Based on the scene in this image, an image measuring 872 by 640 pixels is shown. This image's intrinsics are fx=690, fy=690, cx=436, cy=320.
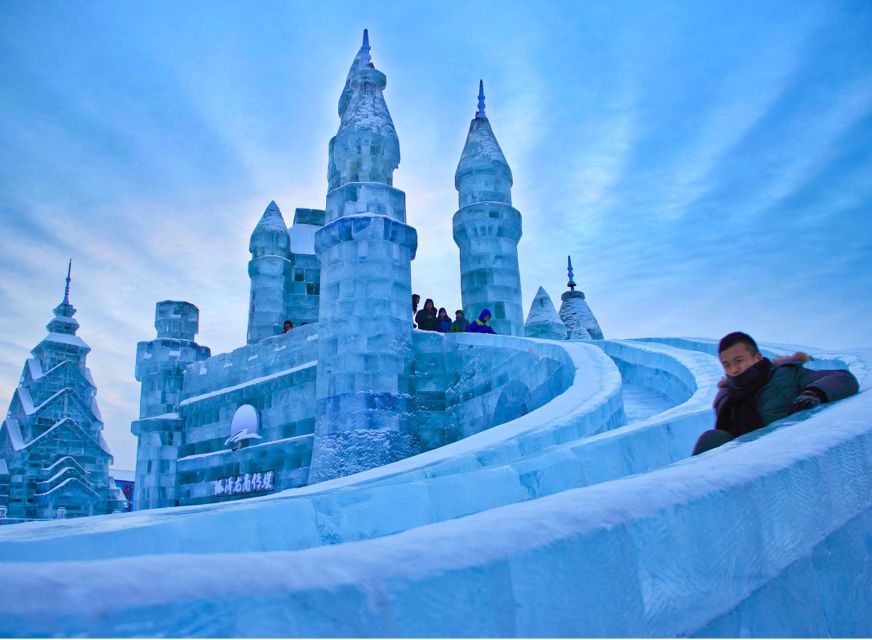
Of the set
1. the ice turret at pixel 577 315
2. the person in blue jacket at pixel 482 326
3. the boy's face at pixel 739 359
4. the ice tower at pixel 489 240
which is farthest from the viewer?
the ice turret at pixel 577 315

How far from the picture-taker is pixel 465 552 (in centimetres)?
129

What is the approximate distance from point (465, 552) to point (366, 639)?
0.28 metres

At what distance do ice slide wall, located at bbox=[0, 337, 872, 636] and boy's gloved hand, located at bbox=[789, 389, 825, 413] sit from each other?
0.16 m

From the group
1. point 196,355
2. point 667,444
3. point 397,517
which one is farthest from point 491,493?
point 196,355

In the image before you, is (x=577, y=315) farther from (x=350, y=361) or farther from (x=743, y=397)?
(x=743, y=397)

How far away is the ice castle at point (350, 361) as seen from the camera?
10.8 meters

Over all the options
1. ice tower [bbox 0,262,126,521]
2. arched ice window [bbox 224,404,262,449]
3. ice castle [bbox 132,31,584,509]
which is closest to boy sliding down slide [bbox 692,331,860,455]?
ice castle [bbox 132,31,584,509]

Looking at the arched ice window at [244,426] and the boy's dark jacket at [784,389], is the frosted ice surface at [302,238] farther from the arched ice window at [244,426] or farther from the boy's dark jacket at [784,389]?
→ the boy's dark jacket at [784,389]

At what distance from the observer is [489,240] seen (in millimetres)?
15641

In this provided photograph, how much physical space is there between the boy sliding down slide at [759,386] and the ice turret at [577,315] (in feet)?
67.2

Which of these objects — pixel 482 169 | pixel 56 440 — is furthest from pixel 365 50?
pixel 56 440

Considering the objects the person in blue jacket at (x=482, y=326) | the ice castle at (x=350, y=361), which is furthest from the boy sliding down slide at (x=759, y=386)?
the person in blue jacket at (x=482, y=326)

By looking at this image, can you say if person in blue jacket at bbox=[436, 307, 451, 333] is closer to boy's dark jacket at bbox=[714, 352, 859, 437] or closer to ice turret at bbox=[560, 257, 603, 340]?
boy's dark jacket at bbox=[714, 352, 859, 437]

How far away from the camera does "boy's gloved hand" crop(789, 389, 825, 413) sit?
11.6 ft
